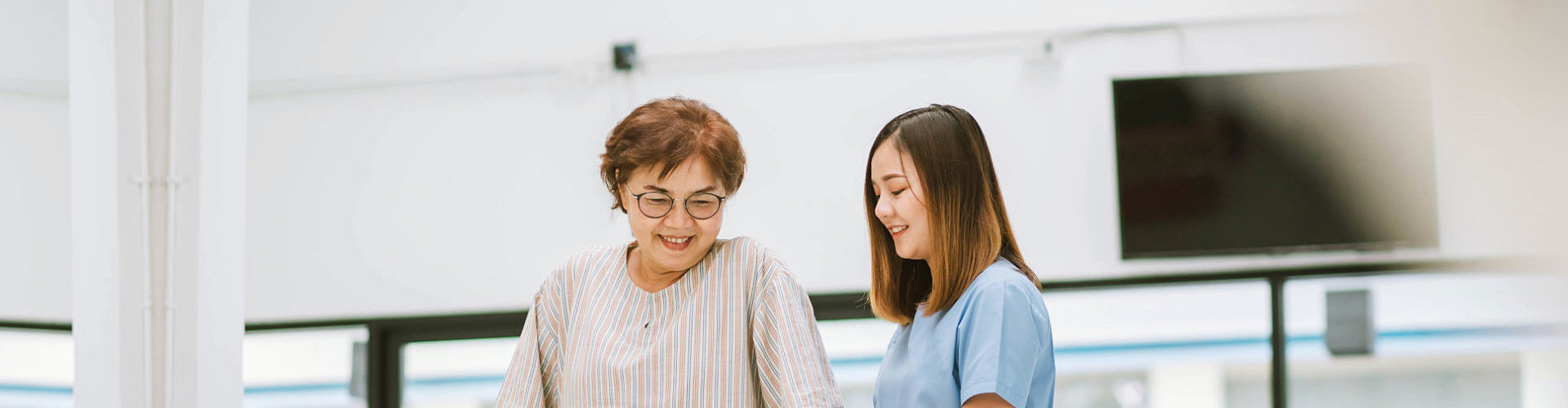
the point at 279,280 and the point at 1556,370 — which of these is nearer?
the point at 279,280

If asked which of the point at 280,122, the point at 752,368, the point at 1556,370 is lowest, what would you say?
the point at 1556,370

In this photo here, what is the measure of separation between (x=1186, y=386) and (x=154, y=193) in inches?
104

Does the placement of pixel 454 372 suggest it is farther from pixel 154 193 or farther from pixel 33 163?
pixel 33 163

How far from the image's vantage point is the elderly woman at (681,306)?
46.5 inches

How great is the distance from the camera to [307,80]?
2320 millimetres

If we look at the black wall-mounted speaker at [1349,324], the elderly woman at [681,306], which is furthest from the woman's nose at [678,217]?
the black wall-mounted speaker at [1349,324]

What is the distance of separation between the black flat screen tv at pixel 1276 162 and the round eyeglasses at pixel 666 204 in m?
1.49

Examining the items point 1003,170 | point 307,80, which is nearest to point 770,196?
point 1003,170

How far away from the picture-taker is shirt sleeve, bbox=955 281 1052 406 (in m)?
1.09

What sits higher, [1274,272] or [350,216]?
[350,216]

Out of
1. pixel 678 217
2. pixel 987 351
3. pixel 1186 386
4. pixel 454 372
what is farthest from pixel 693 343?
pixel 1186 386

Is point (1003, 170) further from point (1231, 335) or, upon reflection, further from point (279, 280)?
point (279, 280)

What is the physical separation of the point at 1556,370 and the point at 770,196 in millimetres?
2411

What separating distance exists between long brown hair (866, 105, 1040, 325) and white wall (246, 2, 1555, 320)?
43.5 inches
